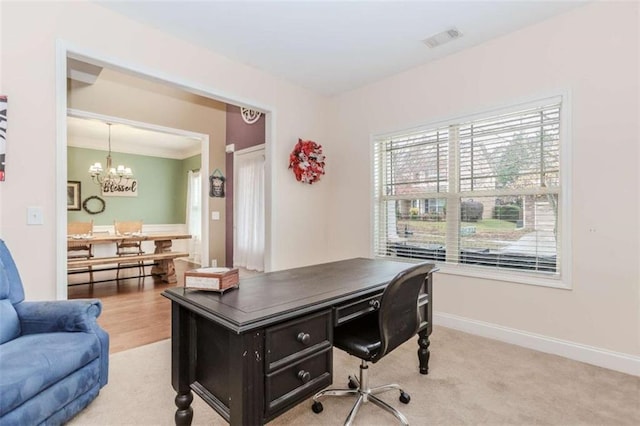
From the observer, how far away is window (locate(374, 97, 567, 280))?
269 centimetres

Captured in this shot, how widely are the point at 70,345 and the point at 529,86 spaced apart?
3.76 metres

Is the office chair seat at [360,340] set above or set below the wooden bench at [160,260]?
above

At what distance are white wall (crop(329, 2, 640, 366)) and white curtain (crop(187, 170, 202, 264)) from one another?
5.99 m

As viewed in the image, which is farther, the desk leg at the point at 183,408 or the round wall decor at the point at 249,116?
the round wall decor at the point at 249,116

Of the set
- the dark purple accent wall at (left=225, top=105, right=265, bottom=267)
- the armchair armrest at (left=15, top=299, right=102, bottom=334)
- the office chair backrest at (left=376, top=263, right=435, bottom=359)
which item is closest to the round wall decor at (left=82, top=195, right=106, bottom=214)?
the dark purple accent wall at (left=225, top=105, right=265, bottom=267)

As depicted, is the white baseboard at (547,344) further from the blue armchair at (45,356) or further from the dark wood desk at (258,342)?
the blue armchair at (45,356)

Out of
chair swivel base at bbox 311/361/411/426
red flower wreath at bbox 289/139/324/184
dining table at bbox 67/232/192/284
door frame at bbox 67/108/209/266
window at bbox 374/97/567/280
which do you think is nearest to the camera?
chair swivel base at bbox 311/361/411/426

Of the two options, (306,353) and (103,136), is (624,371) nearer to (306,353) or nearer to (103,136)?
(306,353)

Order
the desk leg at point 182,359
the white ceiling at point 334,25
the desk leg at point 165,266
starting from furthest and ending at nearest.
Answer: the desk leg at point 165,266
the white ceiling at point 334,25
the desk leg at point 182,359

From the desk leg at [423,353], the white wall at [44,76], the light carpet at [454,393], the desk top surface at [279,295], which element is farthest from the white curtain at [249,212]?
the desk leg at [423,353]

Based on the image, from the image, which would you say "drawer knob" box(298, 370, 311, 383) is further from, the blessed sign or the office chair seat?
the blessed sign

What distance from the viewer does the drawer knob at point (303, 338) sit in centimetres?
135

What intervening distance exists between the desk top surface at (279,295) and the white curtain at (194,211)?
19.8ft

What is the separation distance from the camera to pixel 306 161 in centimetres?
381
